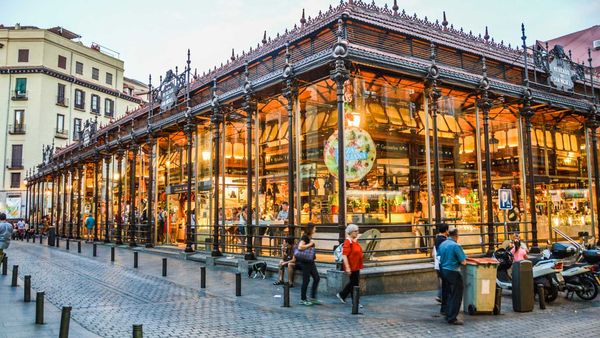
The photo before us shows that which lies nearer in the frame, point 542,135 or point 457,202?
point 457,202

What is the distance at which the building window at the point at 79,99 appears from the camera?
58062 millimetres

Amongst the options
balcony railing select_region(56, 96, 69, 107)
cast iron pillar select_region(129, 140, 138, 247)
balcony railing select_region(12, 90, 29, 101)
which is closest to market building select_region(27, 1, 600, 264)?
cast iron pillar select_region(129, 140, 138, 247)

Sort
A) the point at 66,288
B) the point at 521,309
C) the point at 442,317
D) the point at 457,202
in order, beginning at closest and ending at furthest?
the point at 442,317 → the point at 521,309 → the point at 66,288 → the point at 457,202

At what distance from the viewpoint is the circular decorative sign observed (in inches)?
582

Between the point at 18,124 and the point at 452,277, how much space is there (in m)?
56.3

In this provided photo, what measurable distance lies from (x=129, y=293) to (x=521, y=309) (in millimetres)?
9373

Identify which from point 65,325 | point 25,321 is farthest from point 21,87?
point 65,325

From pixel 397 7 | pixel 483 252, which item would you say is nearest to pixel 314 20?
pixel 397 7

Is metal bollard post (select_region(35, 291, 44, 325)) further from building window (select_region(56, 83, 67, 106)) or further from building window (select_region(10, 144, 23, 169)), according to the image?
building window (select_region(56, 83, 67, 106))

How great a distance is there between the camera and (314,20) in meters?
15.2

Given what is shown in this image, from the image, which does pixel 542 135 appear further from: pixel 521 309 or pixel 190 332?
pixel 190 332

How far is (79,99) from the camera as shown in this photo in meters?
58.5

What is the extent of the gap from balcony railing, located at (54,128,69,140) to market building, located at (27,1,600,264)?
1396 inches

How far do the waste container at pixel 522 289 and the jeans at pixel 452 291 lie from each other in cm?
199
